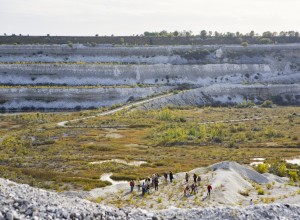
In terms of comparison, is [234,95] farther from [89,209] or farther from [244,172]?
[89,209]

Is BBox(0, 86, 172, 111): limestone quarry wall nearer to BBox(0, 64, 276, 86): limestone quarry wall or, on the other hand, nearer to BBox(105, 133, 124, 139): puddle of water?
BBox(0, 64, 276, 86): limestone quarry wall

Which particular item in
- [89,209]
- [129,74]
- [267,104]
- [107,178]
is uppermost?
[129,74]

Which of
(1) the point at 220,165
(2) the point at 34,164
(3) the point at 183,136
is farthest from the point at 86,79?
(1) the point at 220,165

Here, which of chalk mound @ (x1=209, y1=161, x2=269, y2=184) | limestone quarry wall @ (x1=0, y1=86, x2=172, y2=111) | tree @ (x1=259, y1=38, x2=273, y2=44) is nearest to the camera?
chalk mound @ (x1=209, y1=161, x2=269, y2=184)

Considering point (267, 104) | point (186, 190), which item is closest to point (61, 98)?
point (267, 104)

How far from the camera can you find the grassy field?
4838 cm

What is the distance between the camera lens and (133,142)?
68.8 metres

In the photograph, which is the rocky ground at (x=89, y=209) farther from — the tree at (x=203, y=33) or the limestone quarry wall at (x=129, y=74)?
the tree at (x=203, y=33)

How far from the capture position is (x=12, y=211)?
21.2 metres

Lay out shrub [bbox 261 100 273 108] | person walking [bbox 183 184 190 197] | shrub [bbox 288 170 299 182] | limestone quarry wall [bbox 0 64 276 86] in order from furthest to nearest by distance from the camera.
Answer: limestone quarry wall [bbox 0 64 276 86] → shrub [bbox 261 100 273 108] → shrub [bbox 288 170 299 182] → person walking [bbox 183 184 190 197]

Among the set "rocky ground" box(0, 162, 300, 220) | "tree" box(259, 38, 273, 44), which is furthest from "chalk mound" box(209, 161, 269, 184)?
"tree" box(259, 38, 273, 44)

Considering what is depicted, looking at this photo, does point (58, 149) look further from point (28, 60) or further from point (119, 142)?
point (28, 60)

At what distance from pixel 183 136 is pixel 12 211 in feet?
169

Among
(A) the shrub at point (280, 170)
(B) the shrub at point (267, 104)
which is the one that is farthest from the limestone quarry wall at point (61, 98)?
(A) the shrub at point (280, 170)
